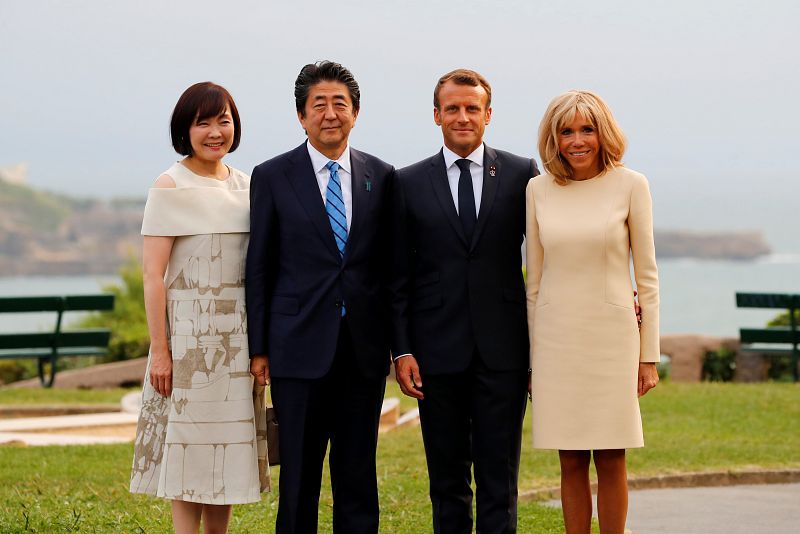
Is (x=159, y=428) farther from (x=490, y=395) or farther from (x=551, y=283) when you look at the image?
(x=551, y=283)

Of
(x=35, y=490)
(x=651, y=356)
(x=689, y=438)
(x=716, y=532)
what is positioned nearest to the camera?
(x=651, y=356)

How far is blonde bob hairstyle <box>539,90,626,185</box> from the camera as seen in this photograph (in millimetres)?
4738

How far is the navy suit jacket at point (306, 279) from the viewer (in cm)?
478

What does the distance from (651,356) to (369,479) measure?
4.13 feet

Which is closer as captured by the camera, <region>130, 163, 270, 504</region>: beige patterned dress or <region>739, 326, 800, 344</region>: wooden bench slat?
<region>130, 163, 270, 504</region>: beige patterned dress

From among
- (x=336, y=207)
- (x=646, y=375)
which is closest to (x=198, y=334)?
(x=336, y=207)

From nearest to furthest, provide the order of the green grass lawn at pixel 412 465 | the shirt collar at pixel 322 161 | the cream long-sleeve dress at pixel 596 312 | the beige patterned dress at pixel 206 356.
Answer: the cream long-sleeve dress at pixel 596 312
the beige patterned dress at pixel 206 356
the shirt collar at pixel 322 161
the green grass lawn at pixel 412 465

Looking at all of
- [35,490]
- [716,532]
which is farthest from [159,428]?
[716,532]

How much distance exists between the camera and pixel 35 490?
710 cm

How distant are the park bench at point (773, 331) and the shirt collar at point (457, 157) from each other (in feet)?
29.1

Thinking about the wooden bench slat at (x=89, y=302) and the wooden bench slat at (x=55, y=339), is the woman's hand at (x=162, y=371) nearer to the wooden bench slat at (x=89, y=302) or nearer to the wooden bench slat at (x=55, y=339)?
the wooden bench slat at (x=55, y=339)

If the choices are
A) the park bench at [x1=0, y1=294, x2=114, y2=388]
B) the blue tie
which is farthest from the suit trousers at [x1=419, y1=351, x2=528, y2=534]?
the park bench at [x1=0, y1=294, x2=114, y2=388]

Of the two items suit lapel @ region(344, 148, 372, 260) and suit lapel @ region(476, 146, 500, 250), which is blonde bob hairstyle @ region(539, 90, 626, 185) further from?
suit lapel @ region(344, 148, 372, 260)

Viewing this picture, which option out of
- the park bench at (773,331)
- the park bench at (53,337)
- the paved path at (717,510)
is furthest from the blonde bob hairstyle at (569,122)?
the park bench at (53,337)
